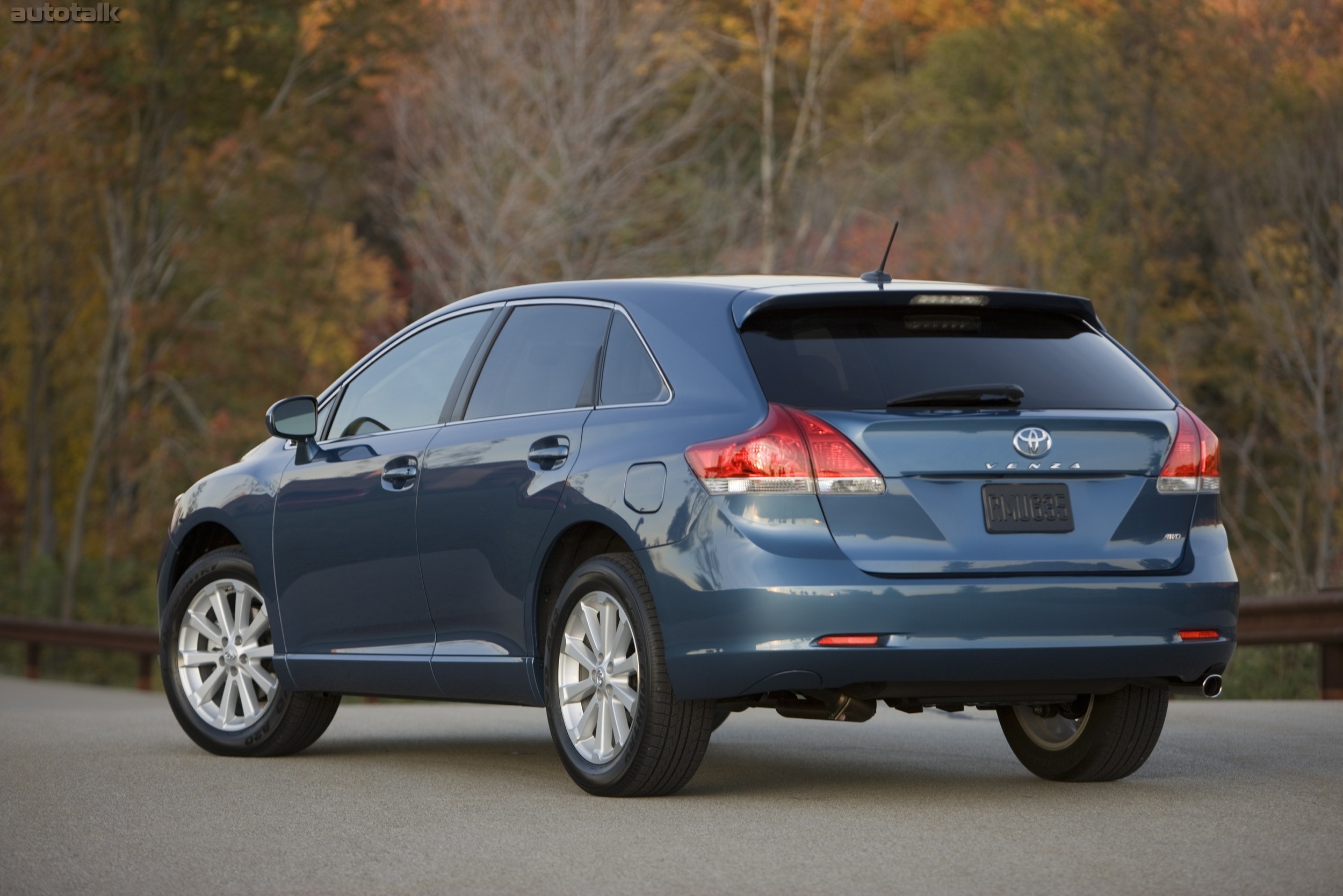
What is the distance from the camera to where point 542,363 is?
7512mm

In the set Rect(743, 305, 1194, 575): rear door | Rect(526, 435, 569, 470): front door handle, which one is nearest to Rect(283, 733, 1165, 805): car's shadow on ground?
Rect(743, 305, 1194, 575): rear door

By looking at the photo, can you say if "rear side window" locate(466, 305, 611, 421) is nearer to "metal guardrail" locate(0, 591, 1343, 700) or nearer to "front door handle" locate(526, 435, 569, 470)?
"front door handle" locate(526, 435, 569, 470)

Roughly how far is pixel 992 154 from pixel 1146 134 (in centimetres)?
464

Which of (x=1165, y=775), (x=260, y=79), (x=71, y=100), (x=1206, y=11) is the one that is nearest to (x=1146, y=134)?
(x=1206, y=11)

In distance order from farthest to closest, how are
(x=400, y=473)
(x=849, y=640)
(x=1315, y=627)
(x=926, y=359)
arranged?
(x=1315, y=627)
(x=400, y=473)
(x=926, y=359)
(x=849, y=640)

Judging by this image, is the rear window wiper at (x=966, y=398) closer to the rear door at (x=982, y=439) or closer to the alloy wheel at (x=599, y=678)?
the rear door at (x=982, y=439)

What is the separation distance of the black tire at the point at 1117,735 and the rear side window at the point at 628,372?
1937 mm

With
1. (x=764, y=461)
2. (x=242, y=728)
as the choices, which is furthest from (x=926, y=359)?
(x=242, y=728)

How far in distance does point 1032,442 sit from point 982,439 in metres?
0.17

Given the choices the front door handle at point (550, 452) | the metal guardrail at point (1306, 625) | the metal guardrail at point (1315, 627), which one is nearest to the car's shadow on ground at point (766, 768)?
the front door handle at point (550, 452)

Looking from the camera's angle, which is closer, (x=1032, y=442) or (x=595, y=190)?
(x=1032, y=442)

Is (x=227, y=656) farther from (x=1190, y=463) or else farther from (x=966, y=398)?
(x=1190, y=463)

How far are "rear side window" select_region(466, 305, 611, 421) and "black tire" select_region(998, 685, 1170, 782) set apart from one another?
2168mm

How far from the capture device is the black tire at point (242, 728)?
8.61 m
